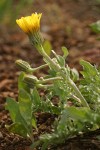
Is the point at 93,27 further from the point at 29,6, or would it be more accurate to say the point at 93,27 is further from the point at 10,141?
the point at 29,6

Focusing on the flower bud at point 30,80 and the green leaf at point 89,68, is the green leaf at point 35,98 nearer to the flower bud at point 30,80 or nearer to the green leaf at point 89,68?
the flower bud at point 30,80

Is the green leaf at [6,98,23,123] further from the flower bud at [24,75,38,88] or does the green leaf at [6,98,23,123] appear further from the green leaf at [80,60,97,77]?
the green leaf at [80,60,97,77]

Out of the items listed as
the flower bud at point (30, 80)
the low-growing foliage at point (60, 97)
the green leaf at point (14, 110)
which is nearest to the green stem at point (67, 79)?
the low-growing foliage at point (60, 97)

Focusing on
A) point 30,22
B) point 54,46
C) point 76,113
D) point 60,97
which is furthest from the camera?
point 54,46

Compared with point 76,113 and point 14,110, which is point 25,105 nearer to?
point 14,110

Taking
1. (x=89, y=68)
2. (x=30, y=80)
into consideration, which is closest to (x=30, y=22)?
(x=30, y=80)

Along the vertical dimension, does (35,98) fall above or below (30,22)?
below
